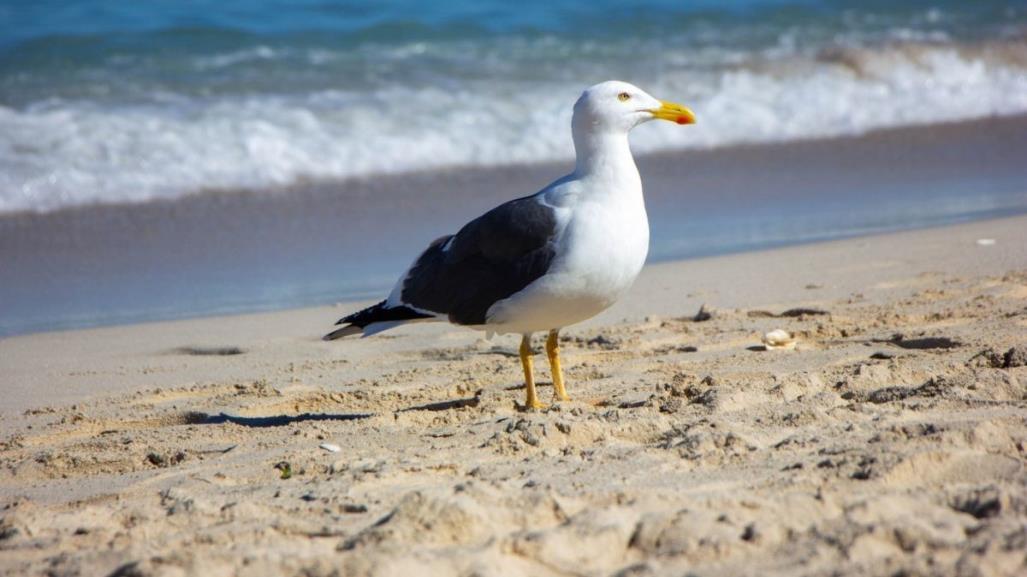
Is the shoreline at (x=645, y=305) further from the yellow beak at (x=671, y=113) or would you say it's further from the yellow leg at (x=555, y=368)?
the yellow beak at (x=671, y=113)

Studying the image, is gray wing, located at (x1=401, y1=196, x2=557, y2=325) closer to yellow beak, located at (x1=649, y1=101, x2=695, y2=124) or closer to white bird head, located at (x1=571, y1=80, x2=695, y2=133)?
white bird head, located at (x1=571, y1=80, x2=695, y2=133)

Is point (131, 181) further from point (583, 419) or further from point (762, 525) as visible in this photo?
point (762, 525)

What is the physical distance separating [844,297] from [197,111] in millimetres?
7128

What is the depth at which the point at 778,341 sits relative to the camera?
538 centimetres

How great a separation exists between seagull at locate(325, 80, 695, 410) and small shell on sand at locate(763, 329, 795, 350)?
1.00 metres

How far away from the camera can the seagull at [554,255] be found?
14.8ft

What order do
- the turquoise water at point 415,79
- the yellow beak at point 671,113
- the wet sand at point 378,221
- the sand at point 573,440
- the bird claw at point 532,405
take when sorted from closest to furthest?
1. the sand at point 573,440
2. the bird claw at point 532,405
3. the yellow beak at point 671,113
4. the wet sand at point 378,221
5. the turquoise water at point 415,79

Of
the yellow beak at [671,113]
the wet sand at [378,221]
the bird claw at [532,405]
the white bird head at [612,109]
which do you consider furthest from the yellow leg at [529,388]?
the wet sand at [378,221]

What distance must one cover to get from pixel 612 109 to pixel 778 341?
132cm

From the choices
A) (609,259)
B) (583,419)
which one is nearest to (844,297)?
(609,259)

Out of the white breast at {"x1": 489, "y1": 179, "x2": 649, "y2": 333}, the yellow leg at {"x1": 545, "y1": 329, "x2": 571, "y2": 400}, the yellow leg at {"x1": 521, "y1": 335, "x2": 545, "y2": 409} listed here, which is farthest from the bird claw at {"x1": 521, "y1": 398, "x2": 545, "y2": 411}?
the white breast at {"x1": 489, "y1": 179, "x2": 649, "y2": 333}

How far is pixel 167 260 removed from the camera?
8.02m

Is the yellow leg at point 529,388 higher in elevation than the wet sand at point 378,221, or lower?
lower

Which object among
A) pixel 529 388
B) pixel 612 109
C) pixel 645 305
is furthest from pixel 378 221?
pixel 529 388
